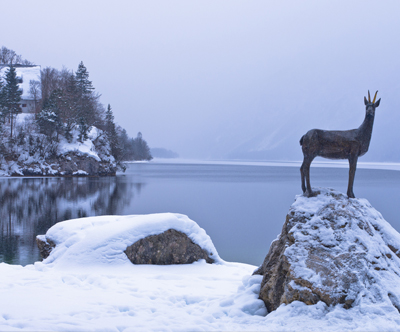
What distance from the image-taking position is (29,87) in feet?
287

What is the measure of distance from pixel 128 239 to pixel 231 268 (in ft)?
10.0

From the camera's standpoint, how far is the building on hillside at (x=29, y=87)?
283 feet

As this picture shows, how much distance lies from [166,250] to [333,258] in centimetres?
537

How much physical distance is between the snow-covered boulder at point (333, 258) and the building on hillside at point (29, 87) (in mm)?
89820

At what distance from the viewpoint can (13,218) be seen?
942 inches

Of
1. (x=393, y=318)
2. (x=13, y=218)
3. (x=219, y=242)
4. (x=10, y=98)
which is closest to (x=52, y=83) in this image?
(x=10, y=98)

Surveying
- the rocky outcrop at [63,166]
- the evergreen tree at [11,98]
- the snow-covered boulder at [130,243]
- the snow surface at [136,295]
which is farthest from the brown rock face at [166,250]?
the evergreen tree at [11,98]

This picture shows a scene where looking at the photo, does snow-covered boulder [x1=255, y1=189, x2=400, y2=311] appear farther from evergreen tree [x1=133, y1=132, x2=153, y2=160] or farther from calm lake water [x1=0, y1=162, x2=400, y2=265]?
evergreen tree [x1=133, y1=132, x2=153, y2=160]

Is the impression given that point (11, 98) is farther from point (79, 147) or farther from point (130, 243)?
point (130, 243)

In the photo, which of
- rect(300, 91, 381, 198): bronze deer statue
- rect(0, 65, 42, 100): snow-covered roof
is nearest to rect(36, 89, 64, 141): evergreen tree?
rect(0, 65, 42, 100): snow-covered roof

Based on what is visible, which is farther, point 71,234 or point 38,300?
point 71,234

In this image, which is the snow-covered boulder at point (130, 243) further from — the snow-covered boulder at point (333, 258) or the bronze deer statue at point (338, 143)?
the bronze deer statue at point (338, 143)

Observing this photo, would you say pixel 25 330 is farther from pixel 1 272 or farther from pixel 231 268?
pixel 231 268

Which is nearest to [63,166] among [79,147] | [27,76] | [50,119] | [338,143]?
[79,147]
